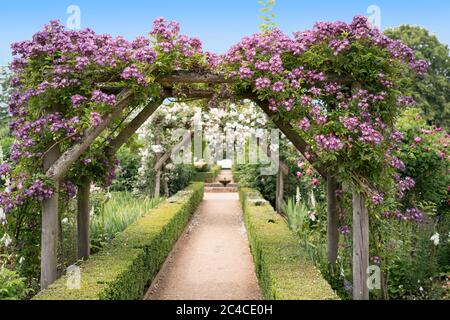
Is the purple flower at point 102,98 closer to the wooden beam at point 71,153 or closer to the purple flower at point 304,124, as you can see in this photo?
the wooden beam at point 71,153

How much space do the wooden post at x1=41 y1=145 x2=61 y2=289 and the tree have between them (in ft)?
78.6

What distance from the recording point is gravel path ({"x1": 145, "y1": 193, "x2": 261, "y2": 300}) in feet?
23.1

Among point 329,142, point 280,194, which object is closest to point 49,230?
point 329,142

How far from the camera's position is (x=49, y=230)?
598 centimetres

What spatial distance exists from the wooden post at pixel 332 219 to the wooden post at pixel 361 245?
1002 millimetres

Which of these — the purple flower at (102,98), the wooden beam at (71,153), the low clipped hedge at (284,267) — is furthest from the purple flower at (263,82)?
the low clipped hedge at (284,267)

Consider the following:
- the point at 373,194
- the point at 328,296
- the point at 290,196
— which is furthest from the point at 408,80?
the point at 290,196

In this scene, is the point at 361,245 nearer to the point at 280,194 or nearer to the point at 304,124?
the point at 304,124

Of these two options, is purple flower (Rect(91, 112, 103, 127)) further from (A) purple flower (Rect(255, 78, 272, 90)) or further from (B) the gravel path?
(B) the gravel path

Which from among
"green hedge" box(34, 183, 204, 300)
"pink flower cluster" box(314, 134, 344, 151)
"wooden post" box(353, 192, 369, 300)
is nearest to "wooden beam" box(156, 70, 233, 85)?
"pink flower cluster" box(314, 134, 344, 151)

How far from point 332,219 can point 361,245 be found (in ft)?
3.74

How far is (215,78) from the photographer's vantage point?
6.00m
